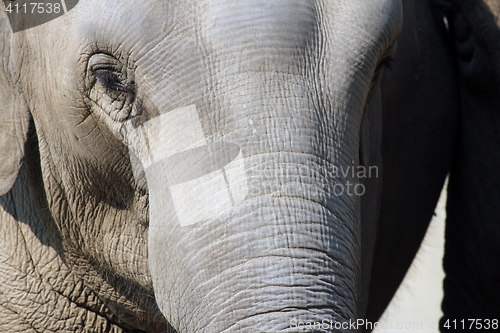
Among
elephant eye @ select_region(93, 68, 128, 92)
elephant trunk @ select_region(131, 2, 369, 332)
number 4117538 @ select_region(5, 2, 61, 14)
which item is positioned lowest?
elephant trunk @ select_region(131, 2, 369, 332)

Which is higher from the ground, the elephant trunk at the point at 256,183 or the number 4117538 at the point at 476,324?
the elephant trunk at the point at 256,183

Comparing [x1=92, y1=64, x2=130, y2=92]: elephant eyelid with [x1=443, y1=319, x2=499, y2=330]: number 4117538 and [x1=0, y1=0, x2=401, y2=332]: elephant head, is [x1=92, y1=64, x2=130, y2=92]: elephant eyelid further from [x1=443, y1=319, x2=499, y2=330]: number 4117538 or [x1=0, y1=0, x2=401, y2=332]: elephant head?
[x1=443, y1=319, x2=499, y2=330]: number 4117538

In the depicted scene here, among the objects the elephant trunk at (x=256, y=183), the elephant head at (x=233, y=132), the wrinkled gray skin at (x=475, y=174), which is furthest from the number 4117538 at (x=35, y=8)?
the wrinkled gray skin at (x=475, y=174)

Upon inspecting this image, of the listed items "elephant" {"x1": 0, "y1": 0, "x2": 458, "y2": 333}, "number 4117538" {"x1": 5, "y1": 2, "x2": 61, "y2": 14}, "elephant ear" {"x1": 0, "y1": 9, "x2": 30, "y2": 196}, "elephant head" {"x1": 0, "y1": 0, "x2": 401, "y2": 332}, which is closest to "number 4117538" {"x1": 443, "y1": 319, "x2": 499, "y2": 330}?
"elephant" {"x1": 0, "y1": 0, "x2": 458, "y2": 333}

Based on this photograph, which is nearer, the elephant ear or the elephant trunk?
the elephant trunk

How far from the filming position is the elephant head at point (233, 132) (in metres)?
1.23

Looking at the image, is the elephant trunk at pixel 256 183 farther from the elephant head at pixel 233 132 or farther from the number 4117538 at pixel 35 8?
the number 4117538 at pixel 35 8

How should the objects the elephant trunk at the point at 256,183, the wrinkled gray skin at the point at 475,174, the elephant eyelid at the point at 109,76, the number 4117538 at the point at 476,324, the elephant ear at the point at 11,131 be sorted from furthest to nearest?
the number 4117538 at the point at 476,324, the wrinkled gray skin at the point at 475,174, the elephant ear at the point at 11,131, the elephant eyelid at the point at 109,76, the elephant trunk at the point at 256,183

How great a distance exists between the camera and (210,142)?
51.1 inches

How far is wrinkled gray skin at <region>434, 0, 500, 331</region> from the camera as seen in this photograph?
263 centimetres

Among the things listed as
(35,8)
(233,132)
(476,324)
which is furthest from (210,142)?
(476,324)

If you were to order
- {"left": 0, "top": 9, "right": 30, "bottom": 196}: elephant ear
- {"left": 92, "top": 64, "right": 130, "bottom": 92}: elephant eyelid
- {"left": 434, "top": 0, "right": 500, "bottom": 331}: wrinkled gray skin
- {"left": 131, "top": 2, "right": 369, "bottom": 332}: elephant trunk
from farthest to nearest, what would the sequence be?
{"left": 434, "top": 0, "right": 500, "bottom": 331}: wrinkled gray skin → {"left": 0, "top": 9, "right": 30, "bottom": 196}: elephant ear → {"left": 92, "top": 64, "right": 130, "bottom": 92}: elephant eyelid → {"left": 131, "top": 2, "right": 369, "bottom": 332}: elephant trunk

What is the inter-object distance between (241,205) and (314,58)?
0.36m

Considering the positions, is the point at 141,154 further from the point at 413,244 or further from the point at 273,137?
the point at 413,244
